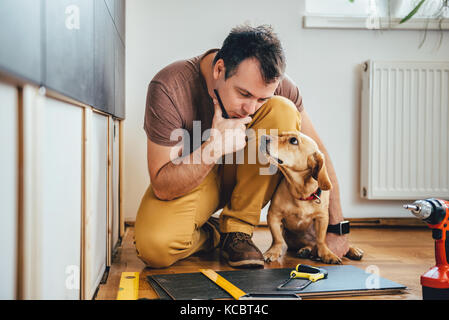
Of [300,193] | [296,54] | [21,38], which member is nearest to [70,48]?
[21,38]

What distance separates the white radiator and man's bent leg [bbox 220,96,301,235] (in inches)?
36.5

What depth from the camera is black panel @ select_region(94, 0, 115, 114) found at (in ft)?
3.78

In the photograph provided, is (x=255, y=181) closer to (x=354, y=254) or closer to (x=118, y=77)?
(x=354, y=254)

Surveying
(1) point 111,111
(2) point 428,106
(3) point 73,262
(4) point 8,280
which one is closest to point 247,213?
(1) point 111,111

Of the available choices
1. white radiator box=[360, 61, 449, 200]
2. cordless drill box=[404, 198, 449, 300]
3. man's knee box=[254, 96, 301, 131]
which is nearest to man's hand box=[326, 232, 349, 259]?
man's knee box=[254, 96, 301, 131]

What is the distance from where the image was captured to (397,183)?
92.4 inches

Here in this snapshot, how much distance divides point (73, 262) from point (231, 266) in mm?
650

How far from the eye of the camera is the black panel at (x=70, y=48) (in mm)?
708

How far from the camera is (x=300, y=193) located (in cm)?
153

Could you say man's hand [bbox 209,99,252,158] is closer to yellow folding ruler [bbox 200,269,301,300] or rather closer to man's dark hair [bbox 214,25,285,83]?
man's dark hair [bbox 214,25,285,83]

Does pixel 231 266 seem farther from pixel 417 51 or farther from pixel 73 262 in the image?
pixel 417 51

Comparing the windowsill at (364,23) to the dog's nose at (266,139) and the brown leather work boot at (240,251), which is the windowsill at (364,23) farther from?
the brown leather work boot at (240,251)

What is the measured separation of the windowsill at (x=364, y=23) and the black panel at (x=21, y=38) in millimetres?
Result: 1914

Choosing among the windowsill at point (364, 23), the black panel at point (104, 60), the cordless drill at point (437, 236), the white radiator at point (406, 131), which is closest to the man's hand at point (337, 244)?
the cordless drill at point (437, 236)
